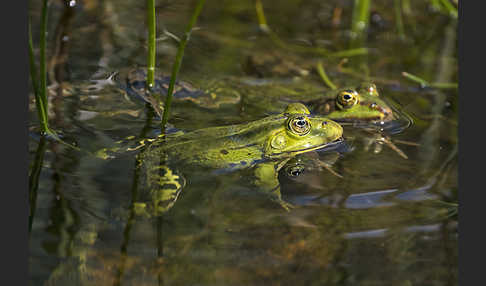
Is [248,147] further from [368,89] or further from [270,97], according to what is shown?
[368,89]

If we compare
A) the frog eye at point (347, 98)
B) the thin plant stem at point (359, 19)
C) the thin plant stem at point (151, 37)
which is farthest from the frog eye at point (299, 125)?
the thin plant stem at point (359, 19)

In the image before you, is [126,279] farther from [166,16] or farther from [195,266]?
[166,16]

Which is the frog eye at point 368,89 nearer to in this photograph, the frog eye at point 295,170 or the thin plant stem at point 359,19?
the frog eye at point 295,170

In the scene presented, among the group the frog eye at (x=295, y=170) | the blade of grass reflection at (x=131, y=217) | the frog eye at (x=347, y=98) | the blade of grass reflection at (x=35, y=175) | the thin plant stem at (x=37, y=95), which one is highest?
the thin plant stem at (x=37, y=95)

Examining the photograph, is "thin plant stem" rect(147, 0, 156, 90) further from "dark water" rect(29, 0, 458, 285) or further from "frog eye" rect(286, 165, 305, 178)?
"frog eye" rect(286, 165, 305, 178)

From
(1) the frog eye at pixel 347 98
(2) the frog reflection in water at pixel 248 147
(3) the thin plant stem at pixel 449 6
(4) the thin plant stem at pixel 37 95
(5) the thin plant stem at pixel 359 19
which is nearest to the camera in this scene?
(4) the thin plant stem at pixel 37 95

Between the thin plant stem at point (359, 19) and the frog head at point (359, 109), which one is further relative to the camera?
the thin plant stem at point (359, 19)

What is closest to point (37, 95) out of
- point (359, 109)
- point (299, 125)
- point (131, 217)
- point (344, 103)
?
point (131, 217)
